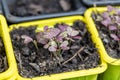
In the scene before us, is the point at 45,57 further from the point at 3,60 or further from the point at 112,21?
the point at 112,21

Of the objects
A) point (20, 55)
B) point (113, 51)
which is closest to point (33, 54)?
point (20, 55)

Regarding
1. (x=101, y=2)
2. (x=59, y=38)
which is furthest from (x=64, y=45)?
(x=101, y=2)

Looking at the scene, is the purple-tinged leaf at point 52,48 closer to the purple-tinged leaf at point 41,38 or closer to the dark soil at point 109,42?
the purple-tinged leaf at point 41,38

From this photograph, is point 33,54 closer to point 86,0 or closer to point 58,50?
point 58,50

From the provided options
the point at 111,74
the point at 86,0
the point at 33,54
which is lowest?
Result: the point at 111,74

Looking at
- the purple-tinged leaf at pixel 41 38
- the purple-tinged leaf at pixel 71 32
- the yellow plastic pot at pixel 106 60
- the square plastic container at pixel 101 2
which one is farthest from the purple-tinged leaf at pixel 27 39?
the square plastic container at pixel 101 2
